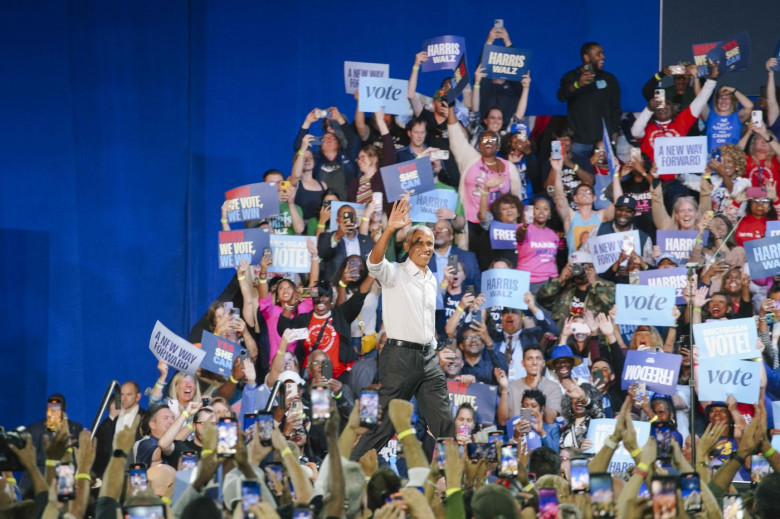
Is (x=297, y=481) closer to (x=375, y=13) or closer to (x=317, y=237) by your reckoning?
(x=317, y=237)

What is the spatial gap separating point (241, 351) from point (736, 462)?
3998 millimetres

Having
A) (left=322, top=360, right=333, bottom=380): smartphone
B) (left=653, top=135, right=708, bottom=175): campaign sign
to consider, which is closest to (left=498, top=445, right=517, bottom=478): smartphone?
(left=322, top=360, right=333, bottom=380): smartphone

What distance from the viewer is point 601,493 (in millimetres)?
3711

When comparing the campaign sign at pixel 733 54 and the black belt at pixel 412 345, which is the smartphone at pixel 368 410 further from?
the campaign sign at pixel 733 54

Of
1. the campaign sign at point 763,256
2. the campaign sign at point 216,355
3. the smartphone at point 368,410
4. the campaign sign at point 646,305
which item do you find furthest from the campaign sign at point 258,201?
the smartphone at point 368,410

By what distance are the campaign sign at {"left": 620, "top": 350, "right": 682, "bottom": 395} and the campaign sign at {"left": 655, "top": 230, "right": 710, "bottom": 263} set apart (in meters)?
1.21

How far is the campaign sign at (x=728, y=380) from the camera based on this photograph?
736 cm

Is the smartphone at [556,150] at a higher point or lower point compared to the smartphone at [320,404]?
higher

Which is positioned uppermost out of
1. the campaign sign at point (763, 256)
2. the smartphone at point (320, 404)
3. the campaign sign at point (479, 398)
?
the campaign sign at point (763, 256)

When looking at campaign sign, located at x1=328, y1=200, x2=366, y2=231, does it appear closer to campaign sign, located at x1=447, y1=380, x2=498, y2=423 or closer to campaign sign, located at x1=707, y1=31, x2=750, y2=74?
campaign sign, located at x1=447, y1=380, x2=498, y2=423

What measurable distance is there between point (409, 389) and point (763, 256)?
10.9 ft

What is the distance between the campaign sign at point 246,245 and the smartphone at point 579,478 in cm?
481

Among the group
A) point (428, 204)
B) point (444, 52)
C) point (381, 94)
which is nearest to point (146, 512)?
point (428, 204)

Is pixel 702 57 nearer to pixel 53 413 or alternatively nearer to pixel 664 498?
pixel 53 413
